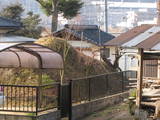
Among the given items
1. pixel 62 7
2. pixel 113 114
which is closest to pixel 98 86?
pixel 113 114

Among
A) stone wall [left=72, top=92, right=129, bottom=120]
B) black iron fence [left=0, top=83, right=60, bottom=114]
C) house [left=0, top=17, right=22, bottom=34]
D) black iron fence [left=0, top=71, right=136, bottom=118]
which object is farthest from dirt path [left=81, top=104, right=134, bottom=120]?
house [left=0, top=17, right=22, bottom=34]

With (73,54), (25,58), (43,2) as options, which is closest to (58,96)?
(25,58)

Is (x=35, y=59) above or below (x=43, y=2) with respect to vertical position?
below

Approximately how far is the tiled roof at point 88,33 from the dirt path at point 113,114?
12.6m

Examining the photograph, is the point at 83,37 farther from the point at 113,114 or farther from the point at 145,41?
the point at 113,114

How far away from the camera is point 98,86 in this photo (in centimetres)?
1809

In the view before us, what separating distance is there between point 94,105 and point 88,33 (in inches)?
645

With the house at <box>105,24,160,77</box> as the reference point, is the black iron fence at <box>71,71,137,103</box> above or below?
below

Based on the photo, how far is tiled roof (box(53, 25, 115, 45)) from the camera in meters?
30.0

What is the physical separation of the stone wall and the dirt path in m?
0.34

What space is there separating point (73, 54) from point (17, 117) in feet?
23.7

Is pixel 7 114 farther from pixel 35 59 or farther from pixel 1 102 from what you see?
pixel 35 59

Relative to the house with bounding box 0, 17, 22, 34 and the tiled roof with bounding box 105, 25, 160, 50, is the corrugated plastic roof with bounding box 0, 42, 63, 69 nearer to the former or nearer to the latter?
the house with bounding box 0, 17, 22, 34

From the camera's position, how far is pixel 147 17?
154 meters
